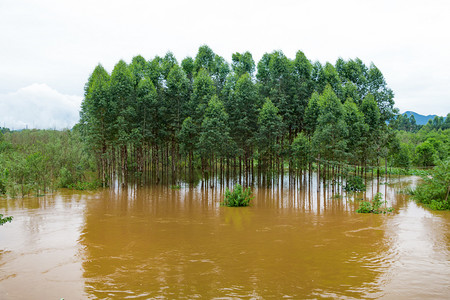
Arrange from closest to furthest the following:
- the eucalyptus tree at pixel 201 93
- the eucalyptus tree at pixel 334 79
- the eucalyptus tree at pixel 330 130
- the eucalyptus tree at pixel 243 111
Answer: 1. the eucalyptus tree at pixel 330 130
2. the eucalyptus tree at pixel 243 111
3. the eucalyptus tree at pixel 201 93
4. the eucalyptus tree at pixel 334 79

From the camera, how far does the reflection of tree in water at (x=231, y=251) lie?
9.27 m

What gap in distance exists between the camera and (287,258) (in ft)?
38.8

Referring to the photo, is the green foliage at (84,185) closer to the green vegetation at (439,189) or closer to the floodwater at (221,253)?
the floodwater at (221,253)

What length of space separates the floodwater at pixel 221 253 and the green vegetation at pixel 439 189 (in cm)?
102

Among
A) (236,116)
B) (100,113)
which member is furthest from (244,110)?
(100,113)

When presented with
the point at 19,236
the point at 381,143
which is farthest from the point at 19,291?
the point at 381,143

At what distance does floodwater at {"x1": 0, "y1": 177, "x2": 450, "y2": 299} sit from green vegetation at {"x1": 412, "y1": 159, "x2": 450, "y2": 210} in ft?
3.35

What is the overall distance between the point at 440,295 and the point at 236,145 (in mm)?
25451

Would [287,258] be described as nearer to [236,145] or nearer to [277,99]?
[236,145]

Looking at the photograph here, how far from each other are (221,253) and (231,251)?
46 centimetres

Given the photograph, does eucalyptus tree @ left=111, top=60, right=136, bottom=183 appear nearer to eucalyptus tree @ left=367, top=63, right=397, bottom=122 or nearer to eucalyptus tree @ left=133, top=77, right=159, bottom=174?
eucalyptus tree @ left=133, top=77, right=159, bottom=174

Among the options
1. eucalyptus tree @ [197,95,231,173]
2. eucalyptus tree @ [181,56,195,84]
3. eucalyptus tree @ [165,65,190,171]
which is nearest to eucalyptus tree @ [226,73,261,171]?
eucalyptus tree @ [197,95,231,173]

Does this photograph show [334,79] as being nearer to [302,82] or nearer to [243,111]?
[302,82]

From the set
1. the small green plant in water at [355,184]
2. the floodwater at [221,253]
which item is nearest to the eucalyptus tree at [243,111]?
the small green plant in water at [355,184]
